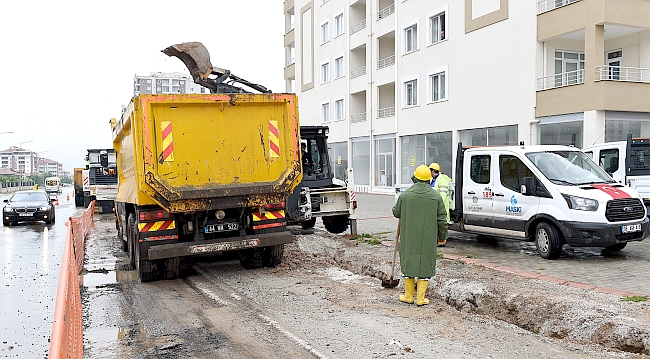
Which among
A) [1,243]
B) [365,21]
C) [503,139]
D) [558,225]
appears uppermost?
[365,21]

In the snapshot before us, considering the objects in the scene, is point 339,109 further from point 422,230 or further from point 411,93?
point 422,230

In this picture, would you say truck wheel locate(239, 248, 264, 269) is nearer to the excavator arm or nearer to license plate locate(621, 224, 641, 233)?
the excavator arm

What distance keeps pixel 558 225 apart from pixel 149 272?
22.1 ft

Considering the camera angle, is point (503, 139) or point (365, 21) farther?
point (365, 21)

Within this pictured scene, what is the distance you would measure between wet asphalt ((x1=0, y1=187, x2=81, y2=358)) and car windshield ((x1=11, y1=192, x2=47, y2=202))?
593cm

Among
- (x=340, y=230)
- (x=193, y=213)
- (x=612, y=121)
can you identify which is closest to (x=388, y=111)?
(x=612, y=121)

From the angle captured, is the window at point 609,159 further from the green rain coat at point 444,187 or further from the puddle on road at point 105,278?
the puddle on road at point 105,278

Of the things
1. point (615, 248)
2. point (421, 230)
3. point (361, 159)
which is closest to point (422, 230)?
point (421, 230)

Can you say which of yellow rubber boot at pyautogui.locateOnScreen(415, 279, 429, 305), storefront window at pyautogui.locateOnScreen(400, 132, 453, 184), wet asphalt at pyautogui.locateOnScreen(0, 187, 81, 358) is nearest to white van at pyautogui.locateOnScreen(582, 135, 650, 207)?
yellow rubber boot at pyautogui.locateOnScreen(415, 279, 429, 305)

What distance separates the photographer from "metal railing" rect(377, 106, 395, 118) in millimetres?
33000

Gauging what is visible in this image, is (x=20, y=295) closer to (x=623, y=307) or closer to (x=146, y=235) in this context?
(x=146, y=235)

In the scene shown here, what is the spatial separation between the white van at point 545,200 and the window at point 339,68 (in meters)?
28.0

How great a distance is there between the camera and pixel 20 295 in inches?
343

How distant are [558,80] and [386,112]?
13.1 metres
